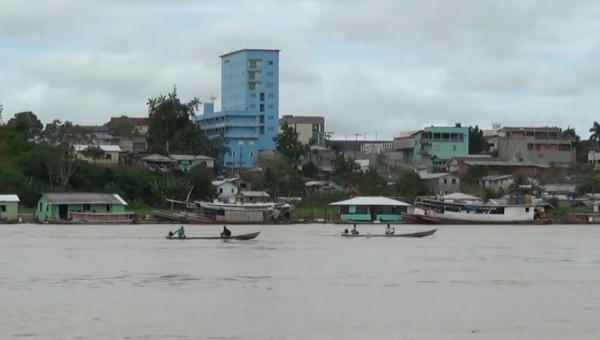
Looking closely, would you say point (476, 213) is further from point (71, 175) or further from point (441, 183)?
point (71, 175)

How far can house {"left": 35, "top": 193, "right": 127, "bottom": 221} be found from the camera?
60.0m

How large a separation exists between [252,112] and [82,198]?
27.3 metres

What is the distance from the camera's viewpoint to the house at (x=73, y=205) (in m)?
60.0

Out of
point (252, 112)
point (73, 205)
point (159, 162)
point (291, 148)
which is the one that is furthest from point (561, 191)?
point (73, 205)

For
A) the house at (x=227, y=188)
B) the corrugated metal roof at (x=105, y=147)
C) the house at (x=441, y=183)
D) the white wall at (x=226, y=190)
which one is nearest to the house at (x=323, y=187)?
the house at (x=227, y=188)

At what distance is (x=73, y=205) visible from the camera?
6066 cm

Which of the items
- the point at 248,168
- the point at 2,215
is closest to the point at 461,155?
the point at 248,168

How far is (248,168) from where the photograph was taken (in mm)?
83625
